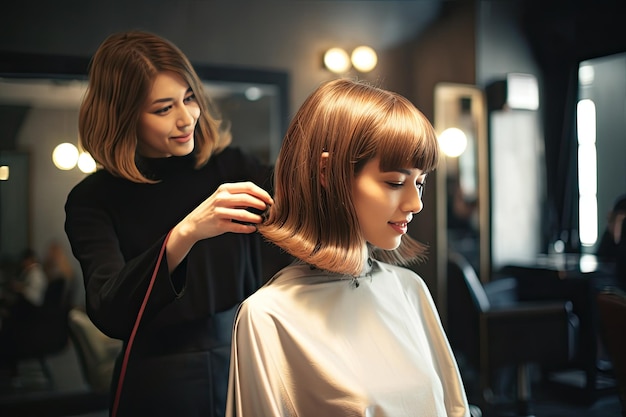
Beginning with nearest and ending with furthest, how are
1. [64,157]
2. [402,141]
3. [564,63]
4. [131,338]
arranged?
[402,141] → [131,338] → [64,157] → [564,63]

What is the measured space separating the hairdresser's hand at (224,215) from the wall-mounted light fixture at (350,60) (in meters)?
0.94

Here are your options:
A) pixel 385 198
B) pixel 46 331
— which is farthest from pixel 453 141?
pixel 46 331

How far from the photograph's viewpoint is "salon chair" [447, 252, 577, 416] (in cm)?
312

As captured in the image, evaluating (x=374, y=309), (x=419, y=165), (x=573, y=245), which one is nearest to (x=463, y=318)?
(x=573, y=245)

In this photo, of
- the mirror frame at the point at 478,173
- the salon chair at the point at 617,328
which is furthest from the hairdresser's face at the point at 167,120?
the salon chair at the point at 617,328

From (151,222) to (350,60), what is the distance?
3.60 ft

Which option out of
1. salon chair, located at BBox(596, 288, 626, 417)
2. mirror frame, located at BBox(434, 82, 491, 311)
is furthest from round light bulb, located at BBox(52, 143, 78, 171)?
salon chair, located at BBox(596, 288, 626, 417)

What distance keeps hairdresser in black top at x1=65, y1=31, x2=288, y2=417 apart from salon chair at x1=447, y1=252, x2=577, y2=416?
1.43 m

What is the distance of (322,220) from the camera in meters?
1.74

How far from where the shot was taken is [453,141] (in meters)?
3.12

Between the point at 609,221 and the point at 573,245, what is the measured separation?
22 centimetres

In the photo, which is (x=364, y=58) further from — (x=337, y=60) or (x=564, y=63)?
(x=564, y=63)

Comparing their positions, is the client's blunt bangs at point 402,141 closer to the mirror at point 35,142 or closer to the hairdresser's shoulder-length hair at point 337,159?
the hairdresser's shoulder-length hair at point 337,159

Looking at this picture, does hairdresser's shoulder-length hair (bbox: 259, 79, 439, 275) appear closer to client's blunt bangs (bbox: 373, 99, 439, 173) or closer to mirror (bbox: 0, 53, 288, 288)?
client's blunt bangs (bbox: 373, 99, 439, 173)
